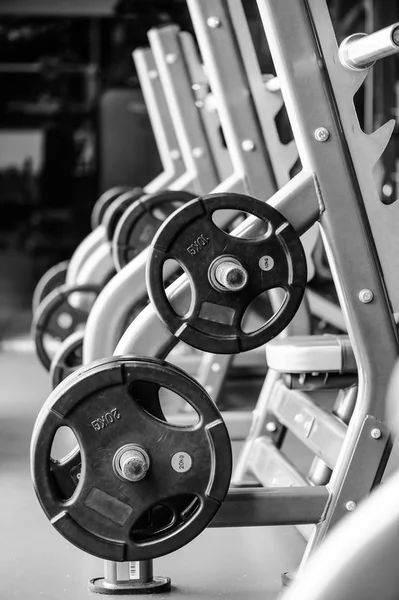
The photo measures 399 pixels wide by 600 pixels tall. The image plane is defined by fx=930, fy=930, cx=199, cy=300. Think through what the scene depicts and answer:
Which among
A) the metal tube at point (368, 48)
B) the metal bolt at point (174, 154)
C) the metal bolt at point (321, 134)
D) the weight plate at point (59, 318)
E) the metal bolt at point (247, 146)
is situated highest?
the metal bolt at point (174, 154)

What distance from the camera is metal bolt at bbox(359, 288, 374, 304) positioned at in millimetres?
1742

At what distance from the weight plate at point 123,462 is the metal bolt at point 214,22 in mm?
1236

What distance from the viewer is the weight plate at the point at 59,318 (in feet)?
11.5

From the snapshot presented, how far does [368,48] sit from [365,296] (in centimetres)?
45

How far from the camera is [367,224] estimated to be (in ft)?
5.80

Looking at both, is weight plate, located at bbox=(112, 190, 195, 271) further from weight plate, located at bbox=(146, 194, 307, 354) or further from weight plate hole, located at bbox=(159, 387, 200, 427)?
weight plate, located at bbox=(146, 194, 307, 354)

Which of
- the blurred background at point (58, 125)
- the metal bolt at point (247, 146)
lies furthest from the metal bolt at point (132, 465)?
the blurred background at point (58, 125)

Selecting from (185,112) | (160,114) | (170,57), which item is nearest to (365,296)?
(185,112)

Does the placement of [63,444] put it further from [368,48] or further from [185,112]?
[368,48]

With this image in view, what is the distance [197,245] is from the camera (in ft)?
5.43

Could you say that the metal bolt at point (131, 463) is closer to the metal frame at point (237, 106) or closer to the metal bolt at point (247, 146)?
the metal frame at point (237, 106)

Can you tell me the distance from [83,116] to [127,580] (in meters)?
5.98

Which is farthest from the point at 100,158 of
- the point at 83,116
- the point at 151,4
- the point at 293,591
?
the point at 293,591

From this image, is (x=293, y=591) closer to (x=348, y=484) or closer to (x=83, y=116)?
(x=348, y=484)
